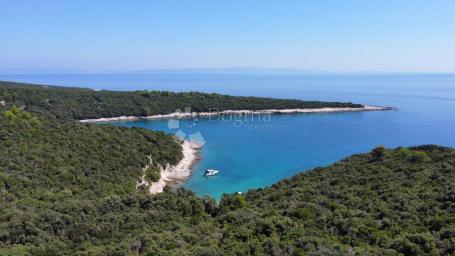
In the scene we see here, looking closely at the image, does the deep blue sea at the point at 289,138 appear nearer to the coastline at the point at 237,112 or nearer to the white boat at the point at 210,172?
the white boat at the point at 210,172

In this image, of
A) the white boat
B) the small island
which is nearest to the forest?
the white boat

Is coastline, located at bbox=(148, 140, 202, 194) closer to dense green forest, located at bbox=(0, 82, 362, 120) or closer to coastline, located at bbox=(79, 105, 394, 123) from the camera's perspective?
coastline, located at bbox=(79, 105, 394, 123)

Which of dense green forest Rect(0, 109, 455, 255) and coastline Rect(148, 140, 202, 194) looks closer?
dense green forest Rect(0, 109, 455, 255)

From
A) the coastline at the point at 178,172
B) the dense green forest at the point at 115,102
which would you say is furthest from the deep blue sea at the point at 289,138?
the dense green forest at the point at 115,102

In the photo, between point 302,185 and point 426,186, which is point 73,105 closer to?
point 302,185

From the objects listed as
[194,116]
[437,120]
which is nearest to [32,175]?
[194,116]

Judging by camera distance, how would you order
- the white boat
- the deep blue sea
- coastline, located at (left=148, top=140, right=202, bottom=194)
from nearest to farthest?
coastline, located at (left=148, top=140, right=202, bottom=194) → the white boat → the deep blue sea
